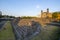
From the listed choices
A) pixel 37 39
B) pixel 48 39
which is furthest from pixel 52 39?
pixel 37 39

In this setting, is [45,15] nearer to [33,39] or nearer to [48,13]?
[48,13]

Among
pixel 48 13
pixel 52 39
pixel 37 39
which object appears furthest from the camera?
pixel 48 13

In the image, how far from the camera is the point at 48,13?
3762 cm

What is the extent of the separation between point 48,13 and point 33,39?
28.1 m

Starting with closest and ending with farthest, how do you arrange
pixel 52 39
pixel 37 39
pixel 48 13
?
pixel 52 39 → pixel 37 39 → pixel 48 13

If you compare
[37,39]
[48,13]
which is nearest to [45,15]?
[48,13]

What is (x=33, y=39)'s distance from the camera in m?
10.2

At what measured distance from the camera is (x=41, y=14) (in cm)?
3803

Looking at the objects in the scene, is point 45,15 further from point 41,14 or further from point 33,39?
point 33,39

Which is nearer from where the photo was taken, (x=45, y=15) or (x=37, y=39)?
(x=37, y=39)

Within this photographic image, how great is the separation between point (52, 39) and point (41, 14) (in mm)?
28738

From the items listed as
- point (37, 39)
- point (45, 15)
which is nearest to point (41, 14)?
point (45, 15)

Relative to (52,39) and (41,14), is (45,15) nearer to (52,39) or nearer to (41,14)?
(41,14)

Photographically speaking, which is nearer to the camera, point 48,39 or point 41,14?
point 48,39
